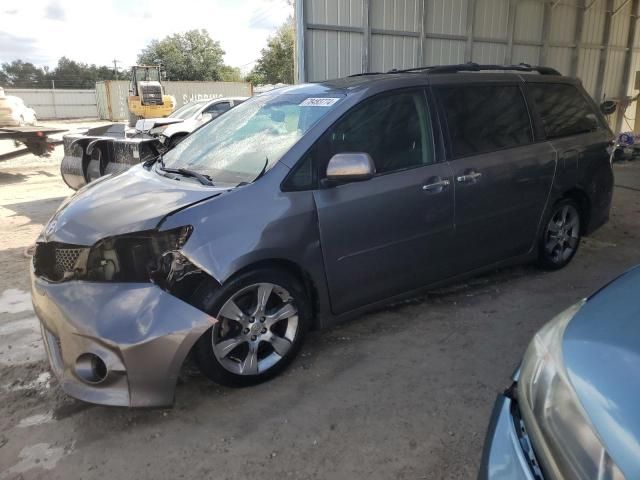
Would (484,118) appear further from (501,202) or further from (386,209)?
(386,209)

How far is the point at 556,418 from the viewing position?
143 cm

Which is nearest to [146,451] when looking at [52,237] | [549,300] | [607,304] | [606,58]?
[52,237]

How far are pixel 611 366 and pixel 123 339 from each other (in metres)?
2.01

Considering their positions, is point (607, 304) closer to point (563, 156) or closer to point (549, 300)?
point (549, 300)

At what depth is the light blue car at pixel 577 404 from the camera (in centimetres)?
124

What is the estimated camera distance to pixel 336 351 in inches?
134

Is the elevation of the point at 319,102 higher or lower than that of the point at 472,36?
lower

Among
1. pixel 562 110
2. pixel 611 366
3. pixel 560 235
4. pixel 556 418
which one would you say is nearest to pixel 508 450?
pixel 556 418

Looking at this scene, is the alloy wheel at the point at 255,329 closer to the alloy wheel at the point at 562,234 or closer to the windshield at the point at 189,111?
the alloy wheel at the point at 562,234

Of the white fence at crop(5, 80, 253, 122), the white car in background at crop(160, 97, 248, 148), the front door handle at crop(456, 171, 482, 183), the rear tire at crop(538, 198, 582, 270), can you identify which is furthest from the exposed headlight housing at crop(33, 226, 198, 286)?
the white fence at crop(5, 80, 253, 122)

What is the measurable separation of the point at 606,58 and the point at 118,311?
15.5 m

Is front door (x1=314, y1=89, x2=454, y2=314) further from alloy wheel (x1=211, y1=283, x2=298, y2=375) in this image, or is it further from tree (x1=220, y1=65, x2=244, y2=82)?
tree (x1=220, y1=65, x2=244, y2=82)

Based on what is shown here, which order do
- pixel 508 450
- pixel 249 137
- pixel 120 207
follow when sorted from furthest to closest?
pixel 249 137 → pixel 120 207 → pixel 508 450

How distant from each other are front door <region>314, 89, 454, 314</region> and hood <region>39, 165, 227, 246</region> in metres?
0.78
